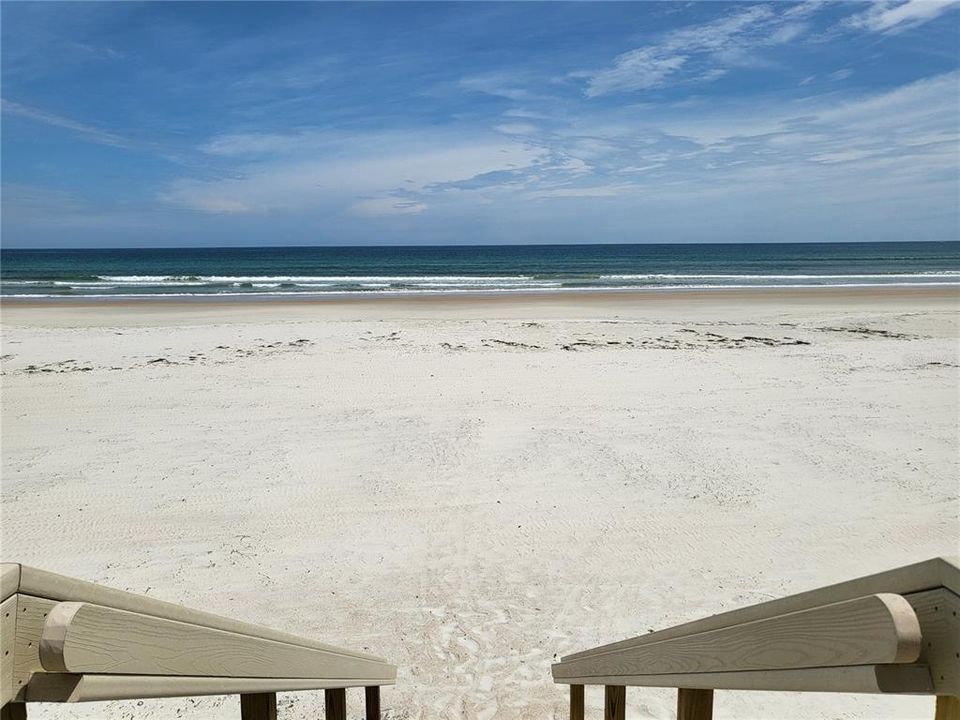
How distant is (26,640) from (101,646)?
0.09 m

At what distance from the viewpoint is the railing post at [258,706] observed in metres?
1.55

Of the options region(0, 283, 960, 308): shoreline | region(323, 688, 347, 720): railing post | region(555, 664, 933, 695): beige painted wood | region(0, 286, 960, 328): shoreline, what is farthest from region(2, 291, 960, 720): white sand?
region(0, 283, 960, 308): shoreline

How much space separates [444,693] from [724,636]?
300 cm

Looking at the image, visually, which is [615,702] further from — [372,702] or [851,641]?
[851,641]

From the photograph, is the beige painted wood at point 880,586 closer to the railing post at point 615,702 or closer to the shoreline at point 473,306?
the railing post at point 615,702

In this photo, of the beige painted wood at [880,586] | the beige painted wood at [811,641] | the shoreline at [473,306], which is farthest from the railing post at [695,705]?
the shoreline at [473,306]

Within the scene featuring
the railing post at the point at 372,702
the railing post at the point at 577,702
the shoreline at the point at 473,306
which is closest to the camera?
the railing post at the point at 577,702

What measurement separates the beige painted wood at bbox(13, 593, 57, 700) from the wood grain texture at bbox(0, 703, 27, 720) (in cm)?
10

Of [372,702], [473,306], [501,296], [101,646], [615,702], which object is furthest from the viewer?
[501,296]

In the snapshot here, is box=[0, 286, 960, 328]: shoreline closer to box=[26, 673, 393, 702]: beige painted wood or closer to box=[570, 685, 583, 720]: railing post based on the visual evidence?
box=[570, 685, 583, 720]: railing post

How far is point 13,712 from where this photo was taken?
962mm

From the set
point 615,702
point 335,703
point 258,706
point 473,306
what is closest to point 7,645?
point 258,706

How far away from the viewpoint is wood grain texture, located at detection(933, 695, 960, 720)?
92 cm

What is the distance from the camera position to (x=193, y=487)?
21.8 ft
